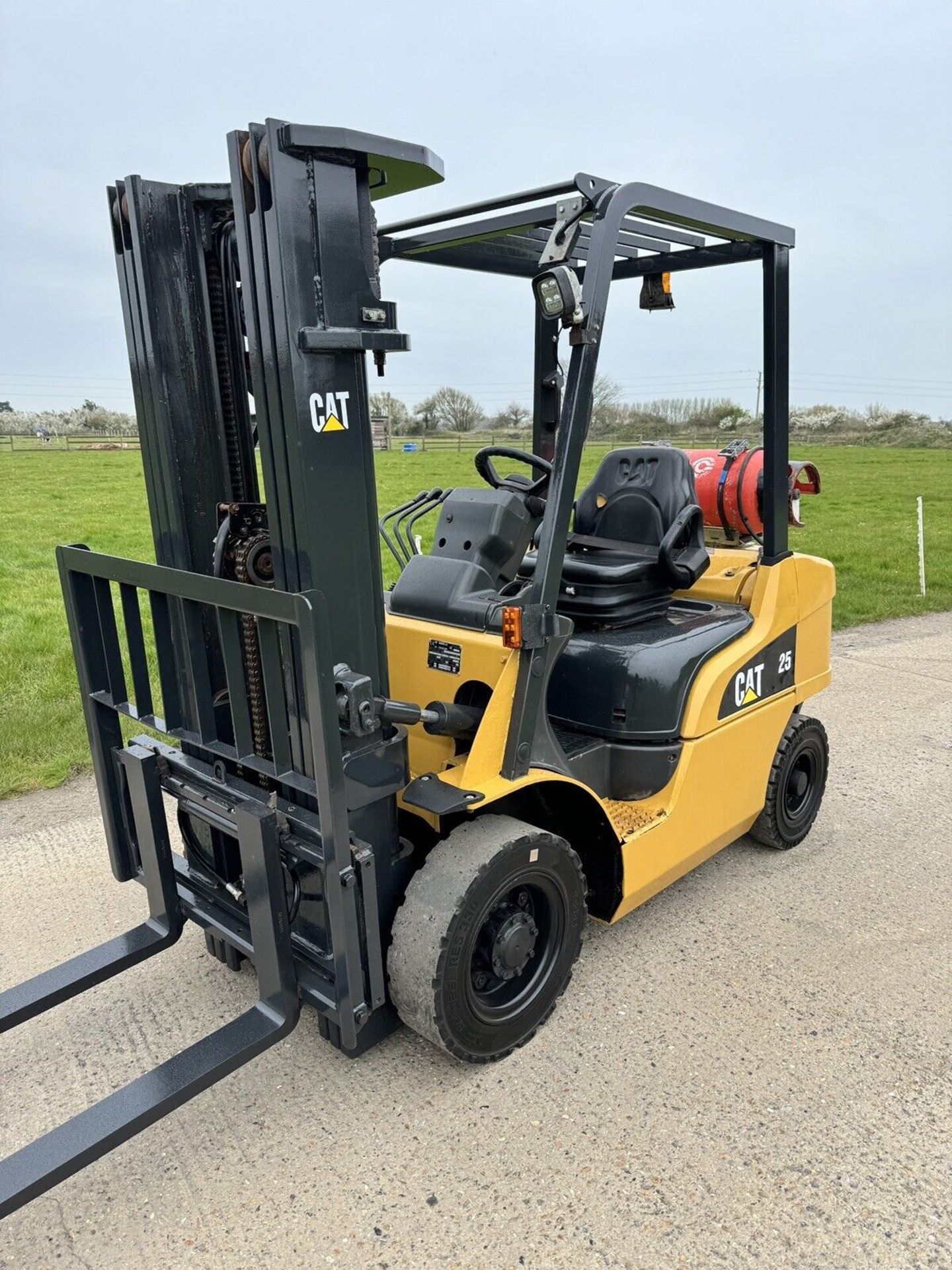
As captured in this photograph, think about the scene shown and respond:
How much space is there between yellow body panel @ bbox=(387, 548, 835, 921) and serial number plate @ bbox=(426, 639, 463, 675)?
2 centimetres

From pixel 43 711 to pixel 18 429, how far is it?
42.7 m

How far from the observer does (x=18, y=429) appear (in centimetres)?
4350

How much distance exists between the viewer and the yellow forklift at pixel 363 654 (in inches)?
98.6

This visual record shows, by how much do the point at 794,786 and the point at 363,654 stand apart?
8.84 feet

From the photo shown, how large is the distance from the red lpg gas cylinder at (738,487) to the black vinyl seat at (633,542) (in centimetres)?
27

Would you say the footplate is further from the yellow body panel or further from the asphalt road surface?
the yellow body panel

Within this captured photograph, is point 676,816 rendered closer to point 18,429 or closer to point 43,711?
point 43,711

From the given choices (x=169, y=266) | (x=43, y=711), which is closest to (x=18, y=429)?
(x=43, y=711)

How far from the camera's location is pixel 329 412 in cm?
257

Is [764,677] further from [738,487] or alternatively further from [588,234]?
[588,234]

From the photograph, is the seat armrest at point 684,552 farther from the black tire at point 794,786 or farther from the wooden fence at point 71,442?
the wooden fence at point 71,442

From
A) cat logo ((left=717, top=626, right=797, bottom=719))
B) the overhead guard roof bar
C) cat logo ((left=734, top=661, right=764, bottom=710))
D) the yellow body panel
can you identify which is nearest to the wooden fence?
the overhead guard roof bar

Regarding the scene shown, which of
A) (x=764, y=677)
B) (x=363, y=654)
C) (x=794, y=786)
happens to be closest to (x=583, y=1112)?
(x=363, y=654)

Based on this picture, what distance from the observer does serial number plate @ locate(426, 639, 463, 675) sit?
327 cm
